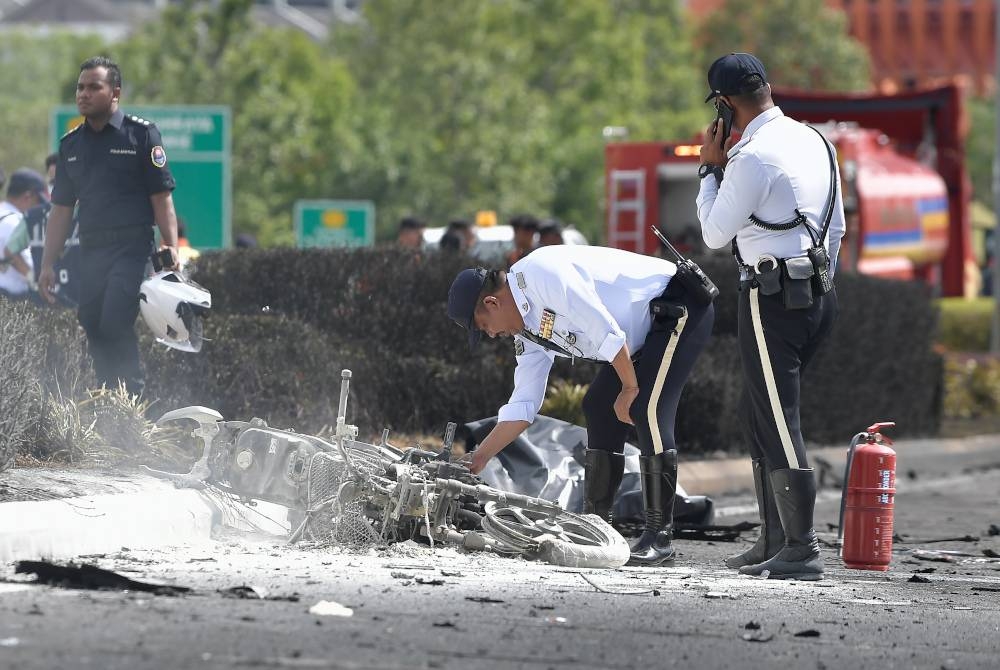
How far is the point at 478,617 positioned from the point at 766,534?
2241 millimetres

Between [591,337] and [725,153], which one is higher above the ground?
[725,153]

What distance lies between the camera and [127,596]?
5922 mm

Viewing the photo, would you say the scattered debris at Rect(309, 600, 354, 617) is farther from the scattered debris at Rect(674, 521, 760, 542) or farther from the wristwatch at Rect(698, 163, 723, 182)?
the scattered debris at Rect(674, 521, 760, 542)


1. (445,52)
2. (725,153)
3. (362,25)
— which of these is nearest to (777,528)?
(725,153)

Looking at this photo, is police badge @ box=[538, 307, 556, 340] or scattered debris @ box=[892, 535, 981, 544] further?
scattered debris @ box=[892, 535, 981, 544]

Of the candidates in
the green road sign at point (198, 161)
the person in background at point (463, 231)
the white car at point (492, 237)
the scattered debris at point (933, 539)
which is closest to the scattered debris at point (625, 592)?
the scattered debris at point (933, 539)

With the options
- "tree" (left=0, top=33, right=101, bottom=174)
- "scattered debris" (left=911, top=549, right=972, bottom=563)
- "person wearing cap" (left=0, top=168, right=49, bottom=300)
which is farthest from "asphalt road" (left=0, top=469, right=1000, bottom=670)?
"tree" (left=0, top=33, right=101, bottom=174)

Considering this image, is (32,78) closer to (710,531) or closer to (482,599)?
(710,531)

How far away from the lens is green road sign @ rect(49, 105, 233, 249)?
20.9 m

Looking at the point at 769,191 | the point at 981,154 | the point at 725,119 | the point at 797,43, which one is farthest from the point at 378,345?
the point at 981,154

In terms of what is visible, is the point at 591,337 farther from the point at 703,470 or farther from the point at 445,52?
the point at 445,52

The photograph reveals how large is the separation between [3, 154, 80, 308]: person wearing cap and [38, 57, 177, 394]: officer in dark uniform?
2054 mm

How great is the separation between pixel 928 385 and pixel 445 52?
26.8m

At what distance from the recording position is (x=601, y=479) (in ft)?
26.6
